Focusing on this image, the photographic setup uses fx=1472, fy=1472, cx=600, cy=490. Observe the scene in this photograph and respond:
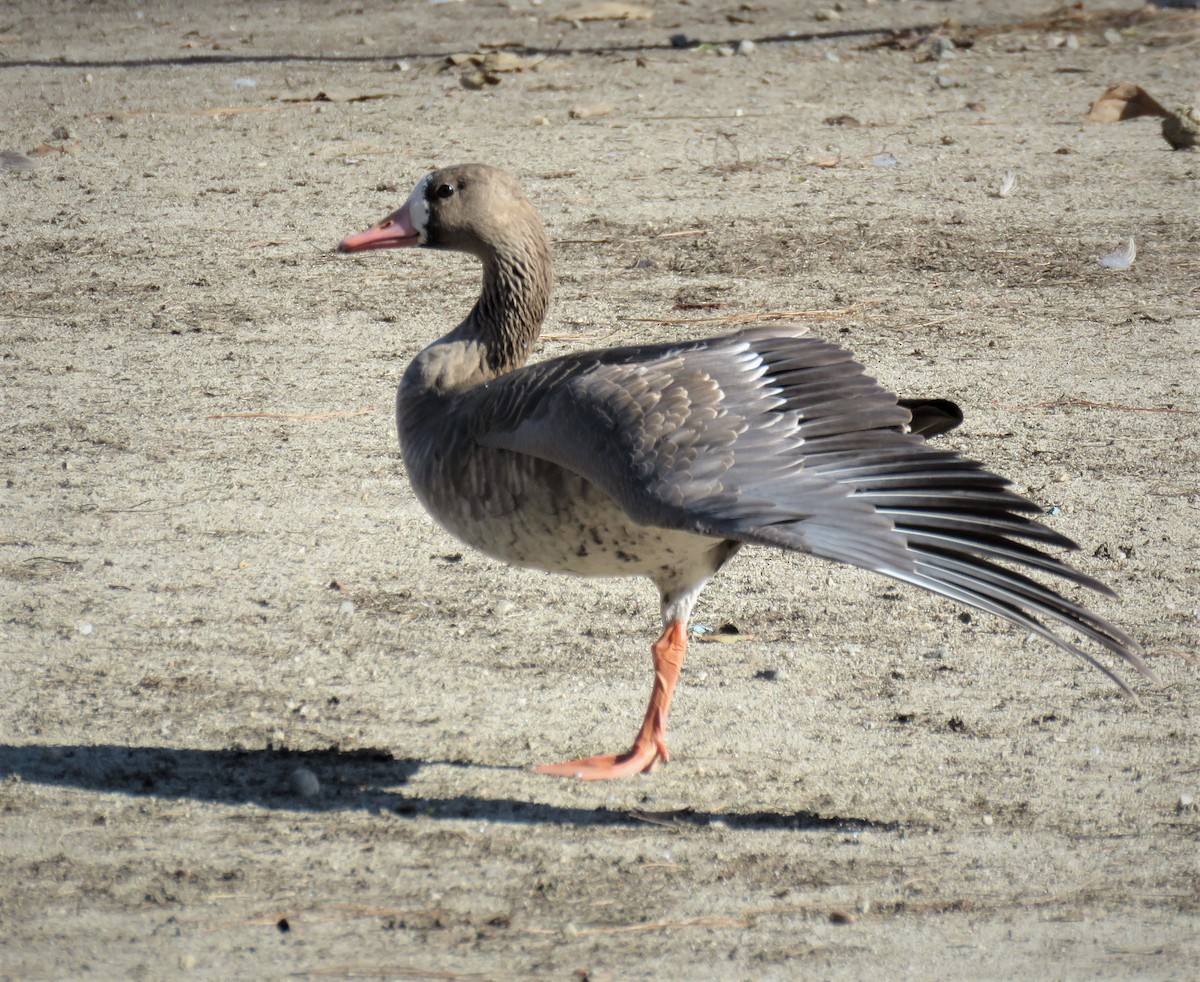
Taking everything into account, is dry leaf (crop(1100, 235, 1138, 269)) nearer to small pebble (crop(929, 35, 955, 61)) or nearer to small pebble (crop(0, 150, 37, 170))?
small pebble (crop(929, 35, 955, 61))

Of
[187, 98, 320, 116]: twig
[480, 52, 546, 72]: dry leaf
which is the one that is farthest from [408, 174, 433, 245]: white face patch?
[480, 52, 546, 72]: dry leaf

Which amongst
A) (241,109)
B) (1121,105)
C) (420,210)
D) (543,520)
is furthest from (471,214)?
(1121,105)

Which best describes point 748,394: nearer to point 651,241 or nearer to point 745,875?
point 745,875

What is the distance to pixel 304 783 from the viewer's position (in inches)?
143

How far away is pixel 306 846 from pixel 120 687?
1002 mm

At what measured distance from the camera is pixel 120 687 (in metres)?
4.11

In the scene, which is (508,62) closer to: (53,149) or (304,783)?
(53,149)

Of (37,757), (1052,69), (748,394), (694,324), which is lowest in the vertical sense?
(37,757)

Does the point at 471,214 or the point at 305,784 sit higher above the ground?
the point at 471,214

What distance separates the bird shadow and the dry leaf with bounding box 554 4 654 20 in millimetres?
10412

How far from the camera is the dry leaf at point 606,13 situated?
13.1 meters

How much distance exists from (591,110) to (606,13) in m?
3.45

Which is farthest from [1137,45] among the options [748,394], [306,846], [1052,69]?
[306,846]

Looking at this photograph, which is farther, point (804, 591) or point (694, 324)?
point (694, 324)
